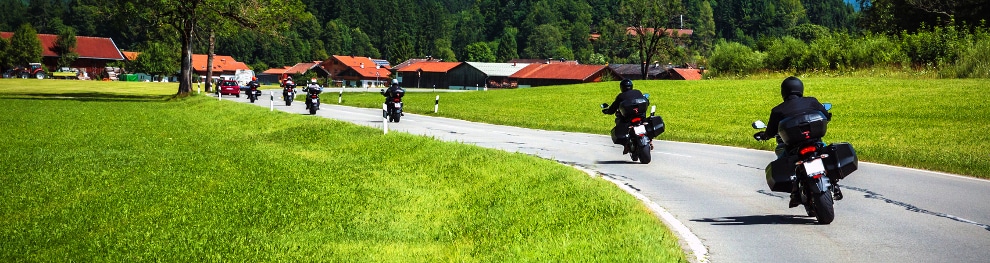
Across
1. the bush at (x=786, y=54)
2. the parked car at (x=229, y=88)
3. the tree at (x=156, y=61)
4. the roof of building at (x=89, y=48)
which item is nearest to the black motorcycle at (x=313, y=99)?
the bush at (x=786, y=54)

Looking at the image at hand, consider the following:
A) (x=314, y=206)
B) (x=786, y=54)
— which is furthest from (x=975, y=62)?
(x=314, y=206)

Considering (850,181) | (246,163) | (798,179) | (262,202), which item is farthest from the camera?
(246,163)

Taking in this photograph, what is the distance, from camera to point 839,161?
10.3 m

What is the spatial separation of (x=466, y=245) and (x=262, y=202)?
3864 mm

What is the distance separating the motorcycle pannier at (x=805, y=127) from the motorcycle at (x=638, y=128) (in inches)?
258

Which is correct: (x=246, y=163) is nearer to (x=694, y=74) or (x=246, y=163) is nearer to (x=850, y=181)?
(x=850, y=181)

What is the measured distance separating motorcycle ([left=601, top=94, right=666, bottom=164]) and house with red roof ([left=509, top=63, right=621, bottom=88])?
358ft

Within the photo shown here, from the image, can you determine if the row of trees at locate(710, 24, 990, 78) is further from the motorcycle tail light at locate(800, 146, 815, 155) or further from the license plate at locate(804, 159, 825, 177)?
the license plate at locate(804, 159, 825, 177)

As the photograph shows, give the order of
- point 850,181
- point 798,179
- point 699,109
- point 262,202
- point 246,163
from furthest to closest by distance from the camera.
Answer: point 699,109, point 246,163, point 850,181, point 262,202, point 798,179

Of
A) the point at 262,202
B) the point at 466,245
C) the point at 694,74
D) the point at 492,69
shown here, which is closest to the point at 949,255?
the point at 466,245

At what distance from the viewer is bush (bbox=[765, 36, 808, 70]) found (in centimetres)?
5502

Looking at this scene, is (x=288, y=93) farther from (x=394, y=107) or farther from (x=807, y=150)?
(x=807, y=150)

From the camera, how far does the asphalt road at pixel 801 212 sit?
Answer: 339 inches

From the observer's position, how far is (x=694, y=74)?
140000mm
